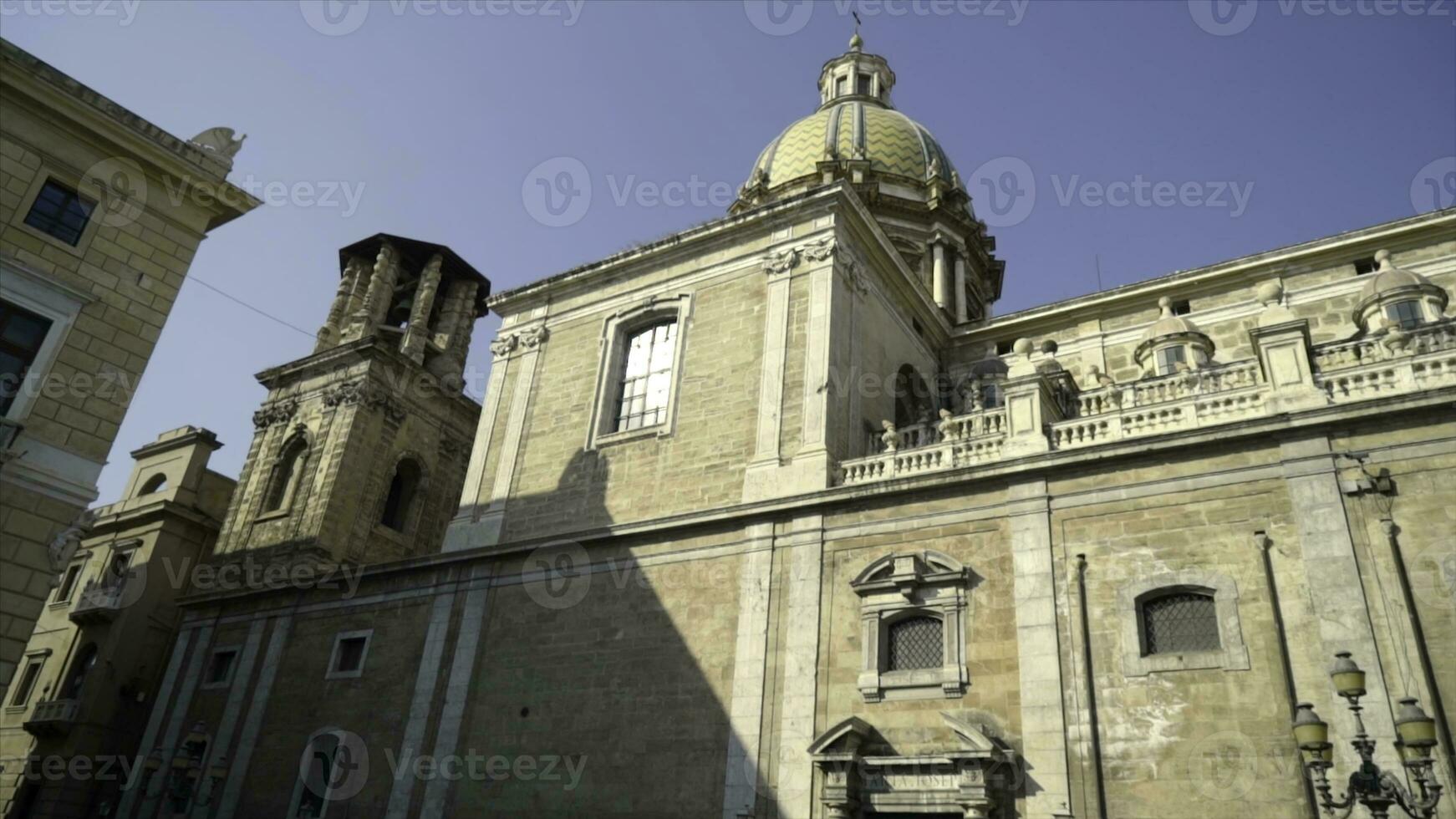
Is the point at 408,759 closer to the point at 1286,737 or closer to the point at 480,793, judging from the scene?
the point at 480,793

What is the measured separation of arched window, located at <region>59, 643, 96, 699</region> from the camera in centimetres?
2711

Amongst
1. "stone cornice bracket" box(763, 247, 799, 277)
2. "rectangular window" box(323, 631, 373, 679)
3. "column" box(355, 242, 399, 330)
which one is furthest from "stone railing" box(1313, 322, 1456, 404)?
"column" box(355, 242, 399, 330)

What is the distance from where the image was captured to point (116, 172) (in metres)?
15.1

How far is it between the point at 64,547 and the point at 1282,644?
15.2 metres

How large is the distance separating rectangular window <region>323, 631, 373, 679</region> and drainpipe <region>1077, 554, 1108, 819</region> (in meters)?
14.1

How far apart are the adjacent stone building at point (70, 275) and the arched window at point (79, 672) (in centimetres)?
1709

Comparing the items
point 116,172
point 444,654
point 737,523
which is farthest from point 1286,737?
point 116,172

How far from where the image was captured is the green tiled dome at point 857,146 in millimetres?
33594

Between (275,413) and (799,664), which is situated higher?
(275,413)

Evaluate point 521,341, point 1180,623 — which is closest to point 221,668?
point 521,341

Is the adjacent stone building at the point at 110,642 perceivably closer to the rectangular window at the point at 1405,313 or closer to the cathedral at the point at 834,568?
the cathedral at the point at 834,568

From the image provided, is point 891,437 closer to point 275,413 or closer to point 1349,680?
point 1349,680

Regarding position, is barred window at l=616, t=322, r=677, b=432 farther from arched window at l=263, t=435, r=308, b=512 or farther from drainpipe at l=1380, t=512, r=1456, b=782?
arched window at l=263, t=435, r=308, b=512

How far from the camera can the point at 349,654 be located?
68.3 ft
